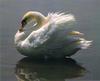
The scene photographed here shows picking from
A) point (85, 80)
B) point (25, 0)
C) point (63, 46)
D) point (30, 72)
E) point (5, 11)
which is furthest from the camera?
point (25, 0)

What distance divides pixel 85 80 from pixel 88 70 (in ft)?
1.63

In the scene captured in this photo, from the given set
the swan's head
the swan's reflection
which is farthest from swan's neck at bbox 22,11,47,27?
the swan's reflection

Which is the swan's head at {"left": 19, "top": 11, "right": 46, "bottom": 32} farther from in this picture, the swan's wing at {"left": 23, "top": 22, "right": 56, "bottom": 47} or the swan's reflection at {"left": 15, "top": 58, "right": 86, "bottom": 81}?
the swan's reflection at {"left": 15, "top": 58, "right": 86, "bottom": 81}

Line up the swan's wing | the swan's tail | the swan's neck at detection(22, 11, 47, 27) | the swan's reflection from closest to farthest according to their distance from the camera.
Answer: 1. the swan's reflection
2. the swan's wing
3. the swan's tail
4. the swan's neck at detection(22, 11, 47, 27)

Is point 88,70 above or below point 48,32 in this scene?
below

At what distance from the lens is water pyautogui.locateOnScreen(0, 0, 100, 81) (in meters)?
6.43

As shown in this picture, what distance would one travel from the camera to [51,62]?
23.4 ft

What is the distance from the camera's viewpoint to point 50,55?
7164mm

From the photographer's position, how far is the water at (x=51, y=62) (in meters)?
6.43

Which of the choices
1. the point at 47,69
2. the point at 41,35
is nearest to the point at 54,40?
the point at 41,35

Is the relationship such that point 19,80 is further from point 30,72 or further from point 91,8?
point 91,8

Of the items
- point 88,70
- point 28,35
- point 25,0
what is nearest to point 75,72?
point 88,70

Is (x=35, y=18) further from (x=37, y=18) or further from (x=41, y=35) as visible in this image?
(x=41, y=35)

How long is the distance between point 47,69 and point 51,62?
43 cm
